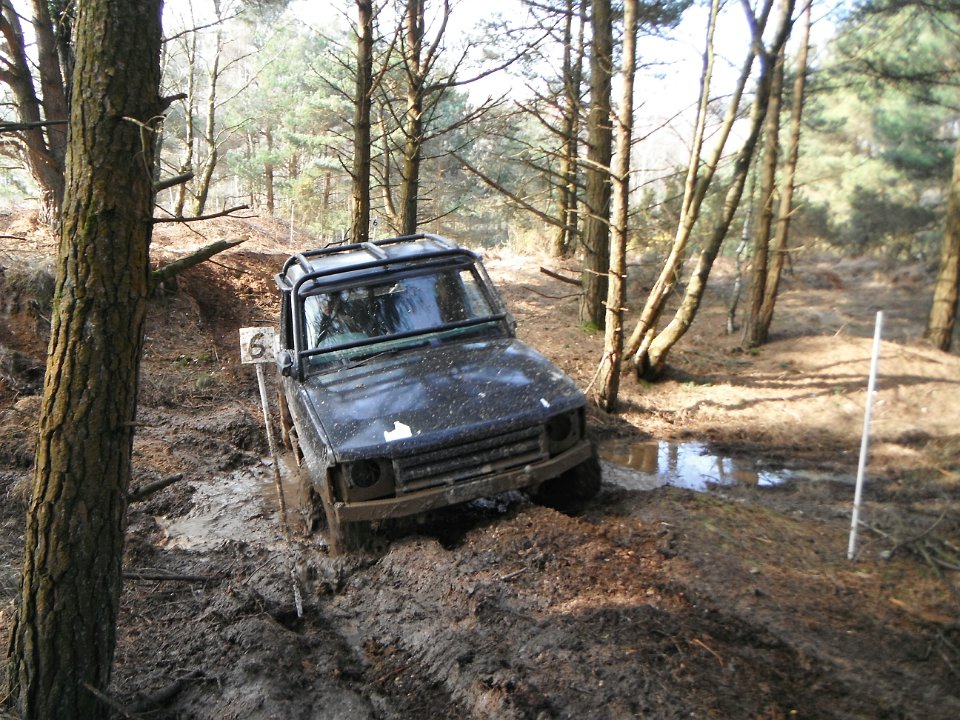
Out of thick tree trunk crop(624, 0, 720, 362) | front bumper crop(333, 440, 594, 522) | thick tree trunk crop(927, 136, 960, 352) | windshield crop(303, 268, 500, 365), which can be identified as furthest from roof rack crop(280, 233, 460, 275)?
thick tree trunk crop(927, 136, 960, 352)

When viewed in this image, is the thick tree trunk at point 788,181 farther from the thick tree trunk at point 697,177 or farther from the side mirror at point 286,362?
the side mirror at point 286,362

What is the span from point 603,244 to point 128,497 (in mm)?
9717

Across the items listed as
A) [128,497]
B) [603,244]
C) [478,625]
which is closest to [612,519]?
[478,625]

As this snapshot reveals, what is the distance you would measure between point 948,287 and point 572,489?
36.4 feet

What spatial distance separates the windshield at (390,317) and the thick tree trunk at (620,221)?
125 inches

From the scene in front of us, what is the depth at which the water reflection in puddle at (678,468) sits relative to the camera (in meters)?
7.31

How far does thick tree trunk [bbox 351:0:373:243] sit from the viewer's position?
11.0 meters

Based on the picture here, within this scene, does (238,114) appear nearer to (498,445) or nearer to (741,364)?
(741,364)

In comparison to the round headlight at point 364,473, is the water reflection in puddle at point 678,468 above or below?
below

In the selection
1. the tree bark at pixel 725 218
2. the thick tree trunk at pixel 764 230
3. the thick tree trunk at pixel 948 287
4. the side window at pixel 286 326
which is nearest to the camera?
the side window at pixel 286 326

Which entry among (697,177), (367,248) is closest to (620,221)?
(697,177)

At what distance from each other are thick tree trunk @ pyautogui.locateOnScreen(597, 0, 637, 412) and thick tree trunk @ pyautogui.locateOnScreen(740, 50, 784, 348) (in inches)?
224

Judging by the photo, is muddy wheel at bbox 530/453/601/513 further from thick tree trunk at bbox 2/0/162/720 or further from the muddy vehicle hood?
thick tree trunk at bbox 2/0/162/720

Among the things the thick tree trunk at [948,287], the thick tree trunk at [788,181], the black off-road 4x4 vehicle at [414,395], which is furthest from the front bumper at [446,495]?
the thick tree trunk at [948,287]
